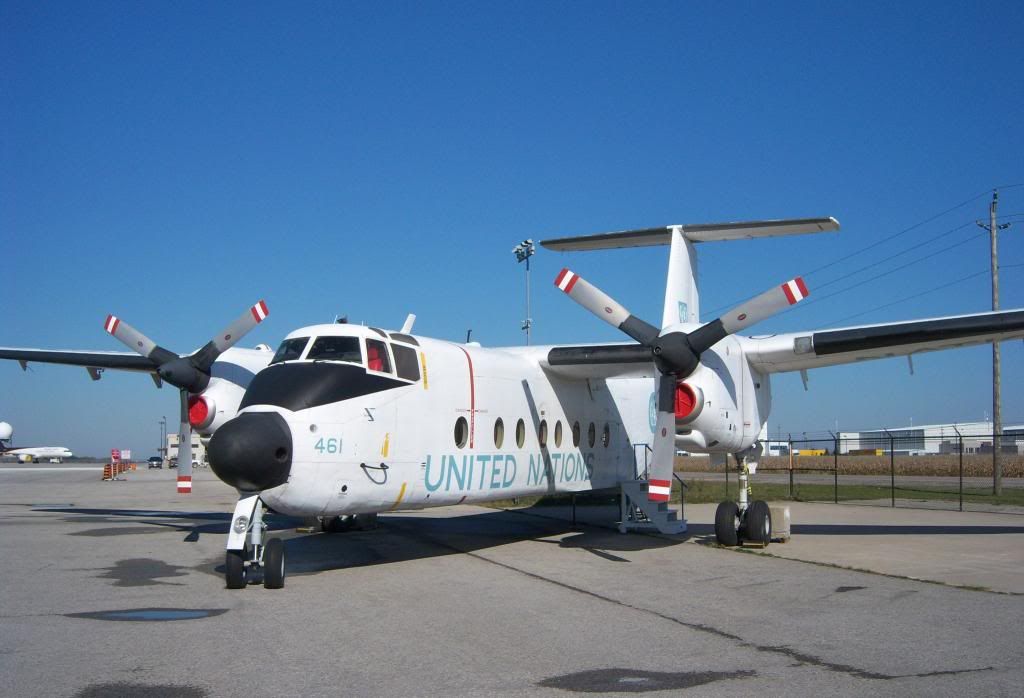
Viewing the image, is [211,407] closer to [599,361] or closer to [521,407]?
[521,407]

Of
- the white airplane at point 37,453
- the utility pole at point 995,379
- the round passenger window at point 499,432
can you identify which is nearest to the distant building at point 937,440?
the utility pole at point 995,379

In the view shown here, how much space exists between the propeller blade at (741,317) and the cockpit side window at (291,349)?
238 inches

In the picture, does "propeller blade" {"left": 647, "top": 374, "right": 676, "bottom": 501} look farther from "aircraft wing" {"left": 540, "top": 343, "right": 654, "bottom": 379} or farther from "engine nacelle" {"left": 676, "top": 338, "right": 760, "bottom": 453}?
"aircraft wing" {"left": 540, "top": 343, "right": 654, "bottom": 379}

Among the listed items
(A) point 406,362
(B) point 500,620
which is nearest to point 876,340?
(A) point 406,362

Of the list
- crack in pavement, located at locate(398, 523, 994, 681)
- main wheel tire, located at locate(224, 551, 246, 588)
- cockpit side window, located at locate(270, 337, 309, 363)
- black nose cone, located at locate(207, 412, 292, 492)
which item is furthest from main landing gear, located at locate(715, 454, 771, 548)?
main wheel tire, located at locate(224, 551, 246, 588)

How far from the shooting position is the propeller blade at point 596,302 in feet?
48.9

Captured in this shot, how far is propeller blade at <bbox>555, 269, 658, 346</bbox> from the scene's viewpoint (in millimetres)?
14911

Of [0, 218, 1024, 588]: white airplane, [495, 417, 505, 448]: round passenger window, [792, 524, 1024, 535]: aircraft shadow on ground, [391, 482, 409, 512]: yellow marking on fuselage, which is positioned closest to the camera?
[0, 218, 1024, 588]: white airplane

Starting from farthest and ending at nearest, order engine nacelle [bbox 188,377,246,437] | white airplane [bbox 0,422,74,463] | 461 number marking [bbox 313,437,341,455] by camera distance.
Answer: white airplane [bbox 0,422,74,463], engine nacelle [bbox 188,377,246,437], 461 number marking [bbox 313,437,341,455]

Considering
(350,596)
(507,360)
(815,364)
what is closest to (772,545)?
(815,364)

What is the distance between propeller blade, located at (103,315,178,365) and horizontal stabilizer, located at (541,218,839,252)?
7.85m

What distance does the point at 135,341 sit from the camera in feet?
56.0

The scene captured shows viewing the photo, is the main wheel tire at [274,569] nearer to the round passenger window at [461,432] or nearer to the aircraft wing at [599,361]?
the round passenger window at [461,432]

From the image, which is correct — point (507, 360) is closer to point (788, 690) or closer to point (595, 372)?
point (595, 372)
